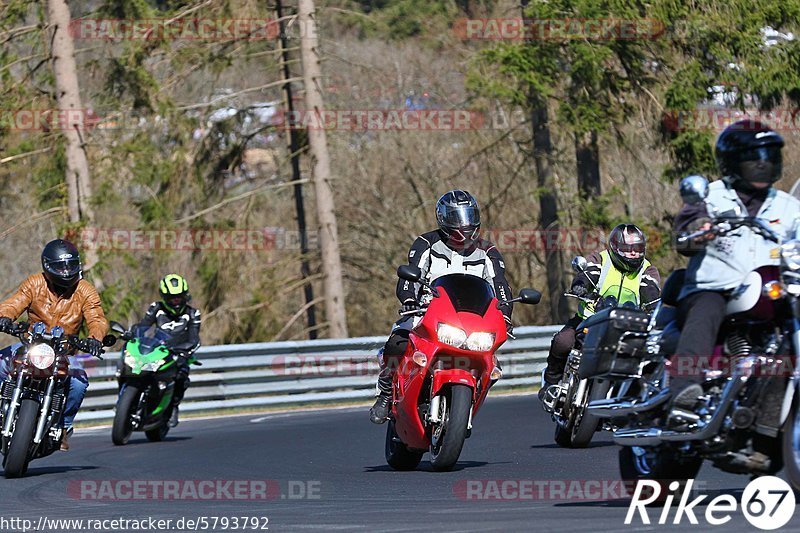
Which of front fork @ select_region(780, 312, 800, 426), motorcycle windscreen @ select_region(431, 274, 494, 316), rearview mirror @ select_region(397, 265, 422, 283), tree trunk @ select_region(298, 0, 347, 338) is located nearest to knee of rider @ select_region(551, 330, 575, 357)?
motorcycle windscreen @ select_region(431, 274, 494, 316)

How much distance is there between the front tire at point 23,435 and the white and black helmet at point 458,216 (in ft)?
12.0

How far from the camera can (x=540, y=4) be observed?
27.2 metres

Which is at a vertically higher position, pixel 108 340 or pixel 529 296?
pixel 529 296

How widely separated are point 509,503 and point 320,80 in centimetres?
2266

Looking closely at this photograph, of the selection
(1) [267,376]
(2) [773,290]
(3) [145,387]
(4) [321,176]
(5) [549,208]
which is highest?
(4) [321,176]

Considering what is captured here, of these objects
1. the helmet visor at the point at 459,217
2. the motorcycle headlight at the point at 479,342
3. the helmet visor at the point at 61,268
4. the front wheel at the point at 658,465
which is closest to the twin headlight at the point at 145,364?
the helmet visor at the point at 61,268

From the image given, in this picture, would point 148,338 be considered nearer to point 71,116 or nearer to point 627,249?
point 627,249

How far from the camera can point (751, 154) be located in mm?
7969

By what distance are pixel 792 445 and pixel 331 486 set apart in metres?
4.47

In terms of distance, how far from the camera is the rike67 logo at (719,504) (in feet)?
24.5

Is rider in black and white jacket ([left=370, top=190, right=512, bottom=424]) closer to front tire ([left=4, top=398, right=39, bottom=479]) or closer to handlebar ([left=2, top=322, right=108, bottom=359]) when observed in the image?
handlebar ([left=2, top=322, right=108, bottom=359])

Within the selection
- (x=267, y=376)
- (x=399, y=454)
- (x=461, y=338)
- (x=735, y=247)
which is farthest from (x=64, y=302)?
Answer: (x=267, y=376)

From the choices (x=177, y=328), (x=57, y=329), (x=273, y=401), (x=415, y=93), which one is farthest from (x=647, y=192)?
(x=57, y=329)

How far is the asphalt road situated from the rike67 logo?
7 cm
